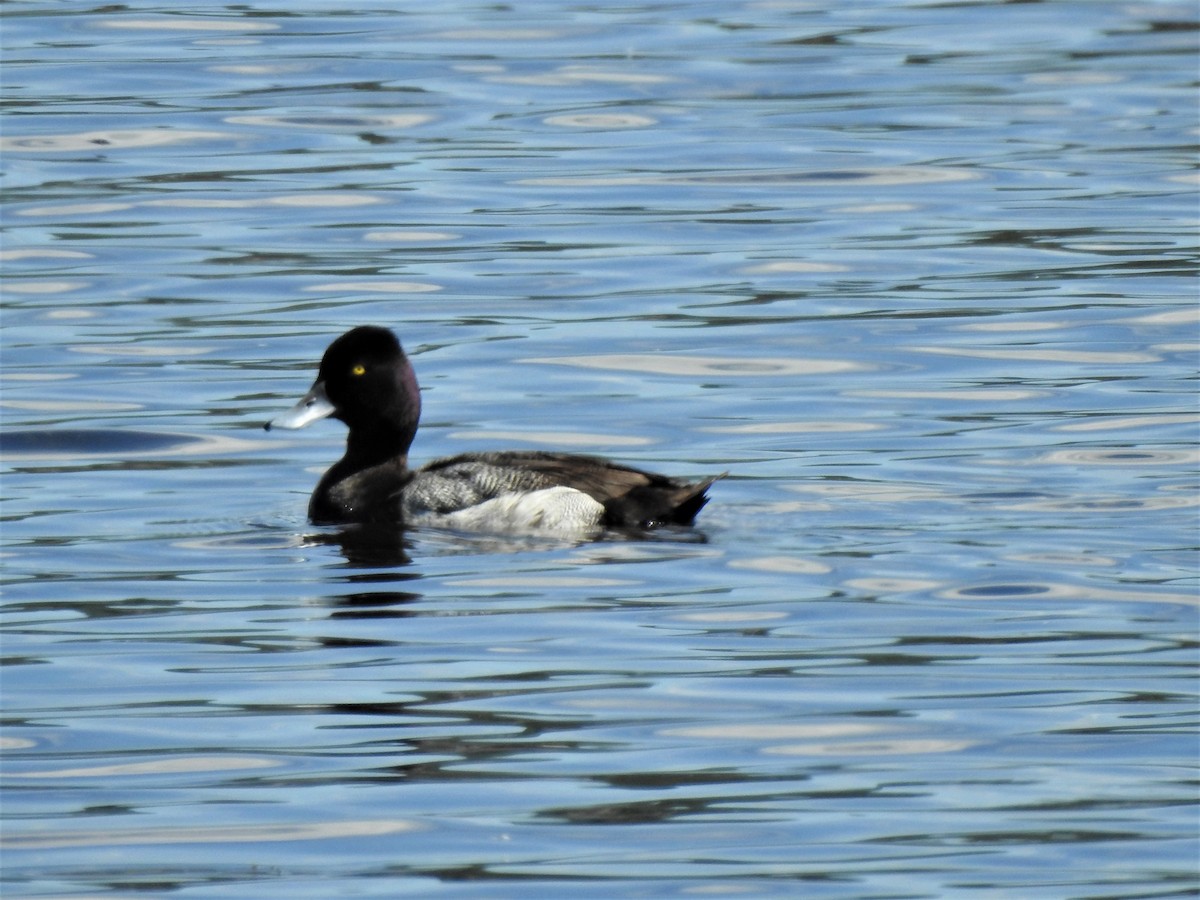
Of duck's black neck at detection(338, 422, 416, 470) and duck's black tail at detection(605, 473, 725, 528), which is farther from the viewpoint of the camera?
duck's black neck at detection(338, 422, 416, 470)

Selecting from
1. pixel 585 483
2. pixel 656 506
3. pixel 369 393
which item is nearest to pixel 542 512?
pixel 585 483

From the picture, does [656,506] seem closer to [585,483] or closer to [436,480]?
[585,483]

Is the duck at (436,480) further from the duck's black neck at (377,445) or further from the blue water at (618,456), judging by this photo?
the blue water at (618,456)

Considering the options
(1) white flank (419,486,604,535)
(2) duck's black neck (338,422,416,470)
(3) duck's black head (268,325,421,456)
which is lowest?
(1) white flank (419,486,604,535)

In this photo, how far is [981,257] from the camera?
18.7 meters

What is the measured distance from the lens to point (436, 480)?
11961mm

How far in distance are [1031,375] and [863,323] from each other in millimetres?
1781

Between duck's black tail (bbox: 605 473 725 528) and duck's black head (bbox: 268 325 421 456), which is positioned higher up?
duck's black head (bbox: 268 325 421 456)

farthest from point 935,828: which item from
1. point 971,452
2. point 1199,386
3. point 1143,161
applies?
point 1143,161

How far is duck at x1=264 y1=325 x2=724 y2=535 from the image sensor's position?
1146 centimetres

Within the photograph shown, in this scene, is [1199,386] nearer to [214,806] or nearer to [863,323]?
[863,323]

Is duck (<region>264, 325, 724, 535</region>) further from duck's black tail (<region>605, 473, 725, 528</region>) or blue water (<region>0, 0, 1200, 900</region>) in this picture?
blue water (<region>0, 0, 1200, 900</region>)

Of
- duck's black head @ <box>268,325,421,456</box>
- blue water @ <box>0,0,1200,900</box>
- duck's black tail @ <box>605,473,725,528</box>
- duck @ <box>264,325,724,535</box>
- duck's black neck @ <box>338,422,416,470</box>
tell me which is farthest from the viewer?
duck's black head @ <box>268,325,421,456</box>

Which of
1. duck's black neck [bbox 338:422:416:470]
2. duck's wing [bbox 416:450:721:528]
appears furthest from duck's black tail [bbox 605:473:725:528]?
duck's black neck [bbox 338:422:416:470]
